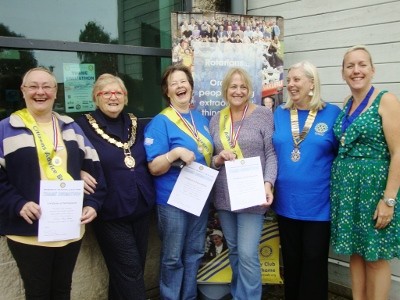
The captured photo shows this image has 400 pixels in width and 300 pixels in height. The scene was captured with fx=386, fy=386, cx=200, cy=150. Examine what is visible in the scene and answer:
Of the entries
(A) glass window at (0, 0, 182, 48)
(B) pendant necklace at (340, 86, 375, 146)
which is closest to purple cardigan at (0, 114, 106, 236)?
(A) glass window at (0, 0, 182, 48)

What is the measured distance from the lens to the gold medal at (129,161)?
2.52m

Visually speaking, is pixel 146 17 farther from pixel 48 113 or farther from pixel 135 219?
pixel 135 219

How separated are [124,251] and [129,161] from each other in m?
0.61

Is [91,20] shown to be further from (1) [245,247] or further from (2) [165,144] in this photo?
(1) [245,247]

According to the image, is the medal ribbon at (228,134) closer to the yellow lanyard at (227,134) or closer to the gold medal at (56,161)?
the yellow lanyard at (227,134)

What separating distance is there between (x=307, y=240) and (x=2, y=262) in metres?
2.15

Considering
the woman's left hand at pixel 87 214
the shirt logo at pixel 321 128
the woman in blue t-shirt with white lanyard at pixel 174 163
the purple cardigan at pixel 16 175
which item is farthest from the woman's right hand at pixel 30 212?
the shirt logo at pixel 321 128

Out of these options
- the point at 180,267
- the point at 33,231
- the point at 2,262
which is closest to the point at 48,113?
the point at 33,231

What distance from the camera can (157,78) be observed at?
12.1ft

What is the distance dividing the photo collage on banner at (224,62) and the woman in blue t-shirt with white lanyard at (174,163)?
41cm

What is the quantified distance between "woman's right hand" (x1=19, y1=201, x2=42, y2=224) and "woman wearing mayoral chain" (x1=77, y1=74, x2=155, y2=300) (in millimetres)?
483

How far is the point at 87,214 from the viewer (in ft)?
7.52

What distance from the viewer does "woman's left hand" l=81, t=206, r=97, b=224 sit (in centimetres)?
228

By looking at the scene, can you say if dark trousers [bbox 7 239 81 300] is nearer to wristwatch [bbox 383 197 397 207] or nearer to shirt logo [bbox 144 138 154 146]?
shirt logo [bbox 144 138 154 146]
